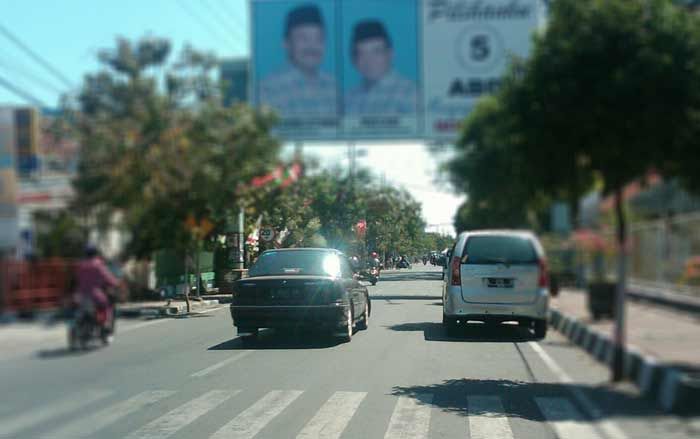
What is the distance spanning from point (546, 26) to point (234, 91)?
0.98 m

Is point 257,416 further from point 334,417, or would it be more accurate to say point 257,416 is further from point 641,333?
point 641,333

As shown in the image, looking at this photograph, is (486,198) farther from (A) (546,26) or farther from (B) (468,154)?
(A) (546,26)

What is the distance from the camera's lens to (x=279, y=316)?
4426mm

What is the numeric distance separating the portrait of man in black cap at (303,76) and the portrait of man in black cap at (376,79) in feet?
0.23

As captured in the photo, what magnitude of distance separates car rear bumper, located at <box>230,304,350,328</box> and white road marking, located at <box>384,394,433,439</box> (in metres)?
2.36

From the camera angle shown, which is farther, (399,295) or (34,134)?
(399,295)

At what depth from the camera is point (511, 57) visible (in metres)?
2.19

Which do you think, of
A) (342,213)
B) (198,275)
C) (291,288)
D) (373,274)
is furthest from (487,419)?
(198,275)

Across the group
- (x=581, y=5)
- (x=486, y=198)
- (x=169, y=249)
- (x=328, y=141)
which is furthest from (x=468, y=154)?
(x=169, y=249)

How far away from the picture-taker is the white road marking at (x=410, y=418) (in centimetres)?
710

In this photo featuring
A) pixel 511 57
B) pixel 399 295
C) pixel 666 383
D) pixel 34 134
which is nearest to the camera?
pixel 34 134

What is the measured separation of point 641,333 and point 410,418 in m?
5.42

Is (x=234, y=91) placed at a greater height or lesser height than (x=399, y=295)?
greater

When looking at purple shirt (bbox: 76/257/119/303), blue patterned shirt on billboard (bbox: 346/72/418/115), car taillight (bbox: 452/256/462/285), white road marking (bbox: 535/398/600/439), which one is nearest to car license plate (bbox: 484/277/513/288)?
car taillight (bbox: 452/256/462/285)
